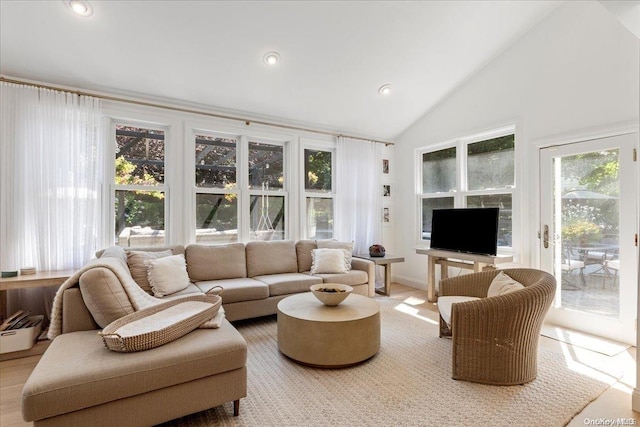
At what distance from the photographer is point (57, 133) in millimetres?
3145

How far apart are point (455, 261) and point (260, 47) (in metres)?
3.46

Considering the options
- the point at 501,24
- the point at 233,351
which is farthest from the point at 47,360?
the point at 501,24

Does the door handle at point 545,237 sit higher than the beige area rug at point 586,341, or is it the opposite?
the door handle at point 545,237

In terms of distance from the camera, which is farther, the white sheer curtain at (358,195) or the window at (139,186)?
the white sheer curtain at (358,195)

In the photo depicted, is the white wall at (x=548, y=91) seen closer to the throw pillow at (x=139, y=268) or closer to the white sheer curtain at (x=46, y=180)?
the throw pillow at (x=139, y=268)

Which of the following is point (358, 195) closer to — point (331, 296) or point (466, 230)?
point (466, 230)

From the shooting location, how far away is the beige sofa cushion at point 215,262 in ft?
11.7

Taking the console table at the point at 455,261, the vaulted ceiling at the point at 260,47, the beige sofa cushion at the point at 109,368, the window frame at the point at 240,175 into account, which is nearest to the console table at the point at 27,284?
the beige sofa cushion at the point at 109,368

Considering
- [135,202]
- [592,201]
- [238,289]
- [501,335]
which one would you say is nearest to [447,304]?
[501,335]

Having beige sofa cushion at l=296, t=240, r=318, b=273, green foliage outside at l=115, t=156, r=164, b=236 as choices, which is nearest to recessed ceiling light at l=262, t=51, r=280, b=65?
green foliage outside at l=115, t=156, r=164, b=236

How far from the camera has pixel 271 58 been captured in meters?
3.42

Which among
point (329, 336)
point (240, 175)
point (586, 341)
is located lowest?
point (586, 341)

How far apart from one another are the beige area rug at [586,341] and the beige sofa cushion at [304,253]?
272 cm

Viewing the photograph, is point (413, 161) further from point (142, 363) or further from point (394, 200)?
point (142, 363)
